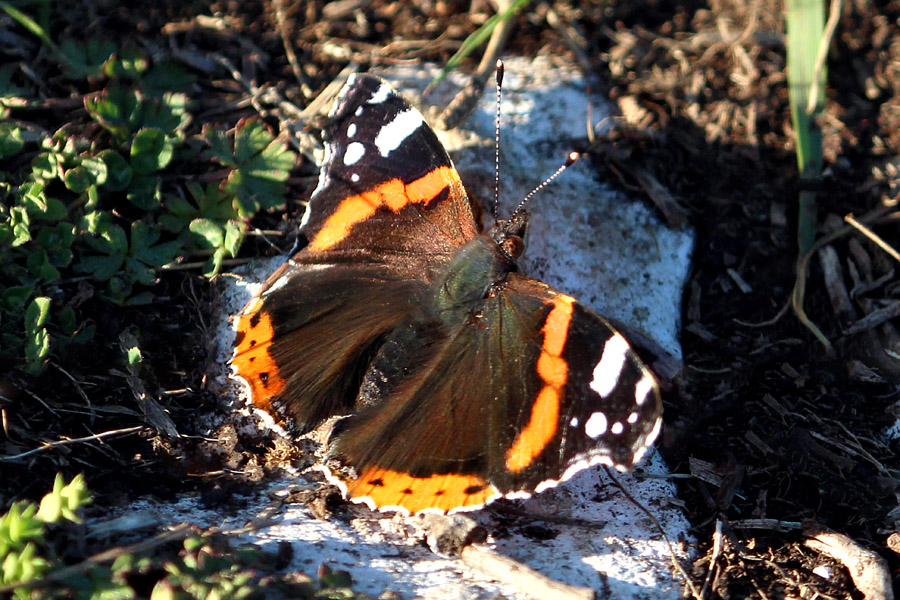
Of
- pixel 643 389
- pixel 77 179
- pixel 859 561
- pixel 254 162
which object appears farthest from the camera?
pixel 254 162

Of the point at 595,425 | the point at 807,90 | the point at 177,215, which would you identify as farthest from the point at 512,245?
the point at 807,90

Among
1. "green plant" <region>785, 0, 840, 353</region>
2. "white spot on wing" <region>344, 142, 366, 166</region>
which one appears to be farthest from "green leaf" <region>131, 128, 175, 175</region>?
"green plant" <region>785, 0, 840, 353</region>

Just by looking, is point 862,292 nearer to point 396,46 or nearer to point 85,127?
point 396,46

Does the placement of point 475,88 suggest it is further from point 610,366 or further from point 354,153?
point 610,366

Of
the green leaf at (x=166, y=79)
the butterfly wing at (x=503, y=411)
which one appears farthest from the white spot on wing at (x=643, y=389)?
the green leaf at (x=166, y=79)

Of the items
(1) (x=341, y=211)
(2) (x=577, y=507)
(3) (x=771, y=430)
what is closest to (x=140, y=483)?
(1) (x=341, y=211)

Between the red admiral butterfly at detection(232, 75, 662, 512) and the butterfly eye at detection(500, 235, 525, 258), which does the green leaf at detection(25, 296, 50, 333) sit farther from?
the butterfly eye at detection(500, 235, 525, 258)
